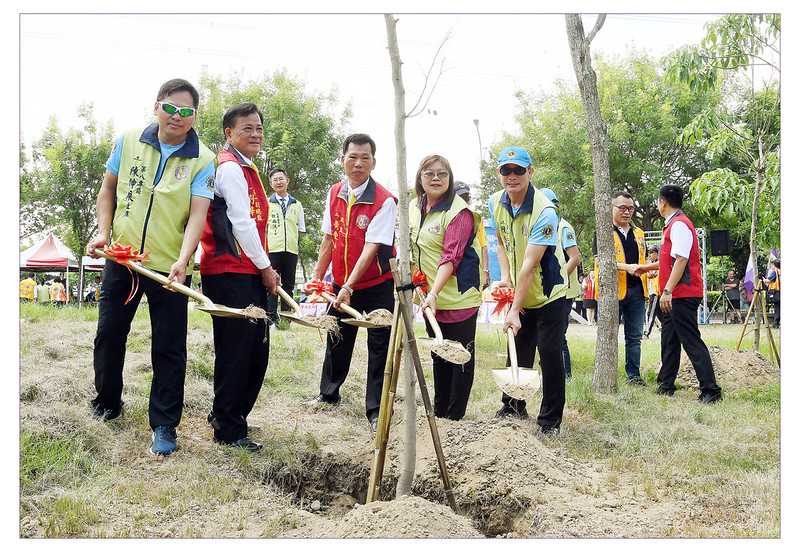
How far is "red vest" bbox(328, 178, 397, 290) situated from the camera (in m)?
3.89

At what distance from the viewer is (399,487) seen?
2.74m

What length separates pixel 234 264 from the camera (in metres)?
3.35

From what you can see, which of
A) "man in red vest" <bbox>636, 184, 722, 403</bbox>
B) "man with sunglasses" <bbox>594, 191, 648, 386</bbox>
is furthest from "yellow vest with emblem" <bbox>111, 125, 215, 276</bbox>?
"man with sunglasses" <bbox>594, 191, 648, 386</bbox>

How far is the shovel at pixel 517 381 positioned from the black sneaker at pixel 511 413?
101 cm

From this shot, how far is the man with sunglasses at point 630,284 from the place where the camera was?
19.7 feet

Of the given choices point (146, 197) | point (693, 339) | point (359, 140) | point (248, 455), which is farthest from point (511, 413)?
point (146, 197)

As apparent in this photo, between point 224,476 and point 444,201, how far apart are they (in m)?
2.07

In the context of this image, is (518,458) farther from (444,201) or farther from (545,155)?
(545,155)

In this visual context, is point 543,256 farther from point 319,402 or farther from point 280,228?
point 280,228

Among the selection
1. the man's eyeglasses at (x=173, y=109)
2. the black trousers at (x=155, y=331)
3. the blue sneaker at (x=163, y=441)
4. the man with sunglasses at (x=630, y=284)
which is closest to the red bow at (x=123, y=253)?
the black trousers at (x=155, y=331)

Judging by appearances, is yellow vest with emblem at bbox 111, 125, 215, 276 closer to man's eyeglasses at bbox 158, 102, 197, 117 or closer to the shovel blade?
man's eyeglasses at bbox 158, 102, 197, 117

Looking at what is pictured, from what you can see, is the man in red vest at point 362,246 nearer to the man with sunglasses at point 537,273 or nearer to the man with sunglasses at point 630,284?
the man with sunglasses at point 537,273

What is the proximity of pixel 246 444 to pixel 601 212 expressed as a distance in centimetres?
347
